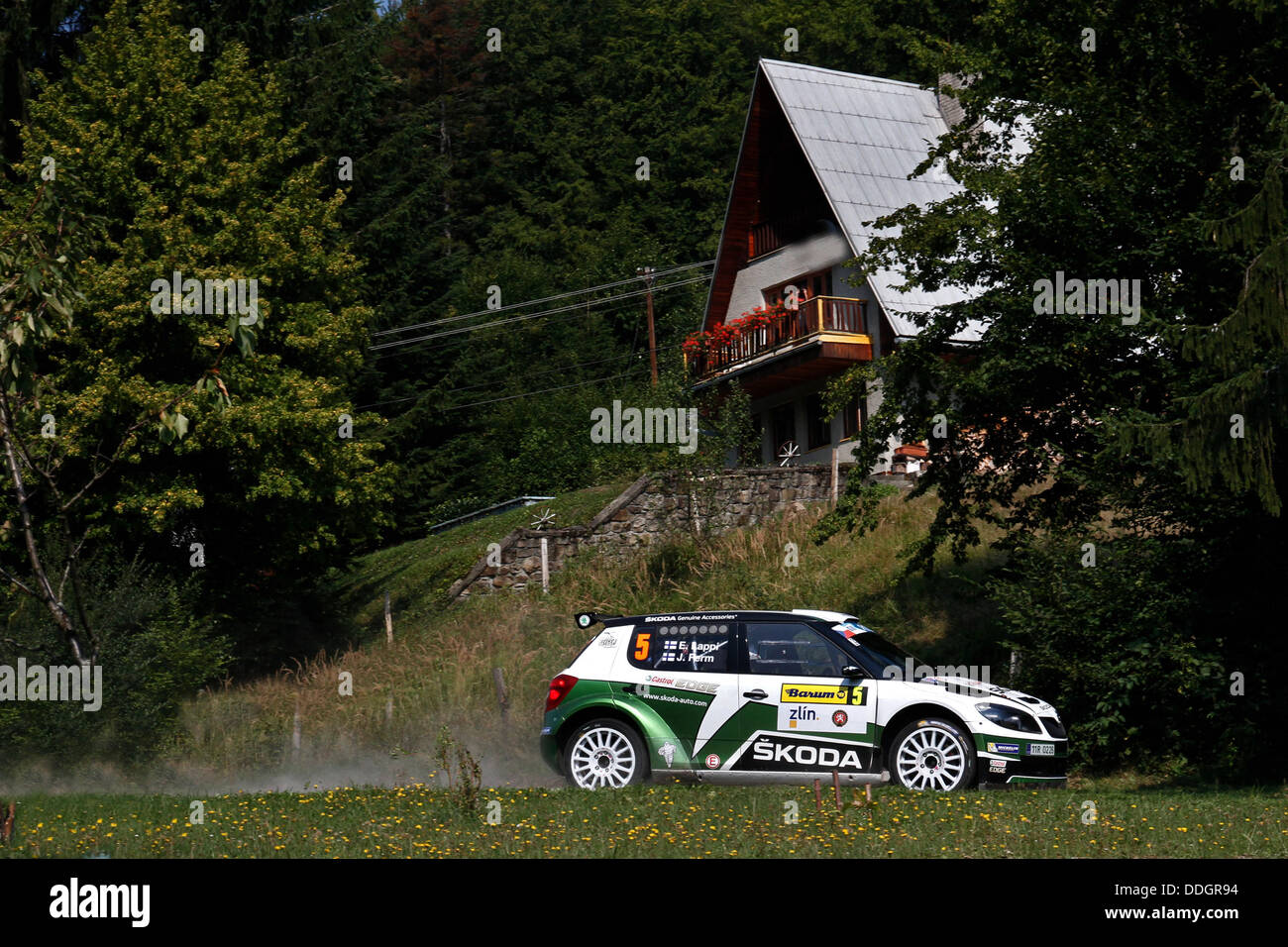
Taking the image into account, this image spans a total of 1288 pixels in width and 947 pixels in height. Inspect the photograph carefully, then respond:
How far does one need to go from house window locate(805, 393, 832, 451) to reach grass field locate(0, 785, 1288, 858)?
76.8ft

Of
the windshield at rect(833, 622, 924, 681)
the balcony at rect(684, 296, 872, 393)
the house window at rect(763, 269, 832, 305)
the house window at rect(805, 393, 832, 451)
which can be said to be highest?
the house window at rect(763, 269, 832, 305)

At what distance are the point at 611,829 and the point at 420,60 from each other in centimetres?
6371

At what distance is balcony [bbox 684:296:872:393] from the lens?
114 feet

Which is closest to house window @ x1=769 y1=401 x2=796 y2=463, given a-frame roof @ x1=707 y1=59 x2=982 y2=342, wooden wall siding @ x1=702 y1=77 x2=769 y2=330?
wooden wall siding @ x1=702 y1=77 x2=769 y2=330

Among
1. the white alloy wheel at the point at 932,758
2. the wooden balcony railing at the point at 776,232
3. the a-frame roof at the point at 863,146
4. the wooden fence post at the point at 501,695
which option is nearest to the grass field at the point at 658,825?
the white alloy wheel at the point at 932,758

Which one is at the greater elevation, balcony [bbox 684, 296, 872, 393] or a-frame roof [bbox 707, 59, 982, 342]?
a-frame roof [bbox 707, 59, 982, 342]

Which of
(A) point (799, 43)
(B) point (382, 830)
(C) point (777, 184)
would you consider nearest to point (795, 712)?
(B) point (382, 830)

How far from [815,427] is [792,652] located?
910 inches

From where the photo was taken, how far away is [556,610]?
2766 centimetres

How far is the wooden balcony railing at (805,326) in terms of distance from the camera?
3500 centimetres

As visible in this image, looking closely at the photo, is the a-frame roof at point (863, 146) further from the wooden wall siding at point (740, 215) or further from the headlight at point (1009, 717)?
the headlight at point (1009, 717)

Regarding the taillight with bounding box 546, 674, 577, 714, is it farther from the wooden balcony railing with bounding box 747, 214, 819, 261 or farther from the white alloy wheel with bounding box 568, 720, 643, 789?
the wooden balcony railing with bounding box 747, 214, 819, 261

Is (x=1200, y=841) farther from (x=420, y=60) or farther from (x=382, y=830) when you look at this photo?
(x=420, y=60)

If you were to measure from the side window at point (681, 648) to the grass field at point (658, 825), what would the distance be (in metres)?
1.60
